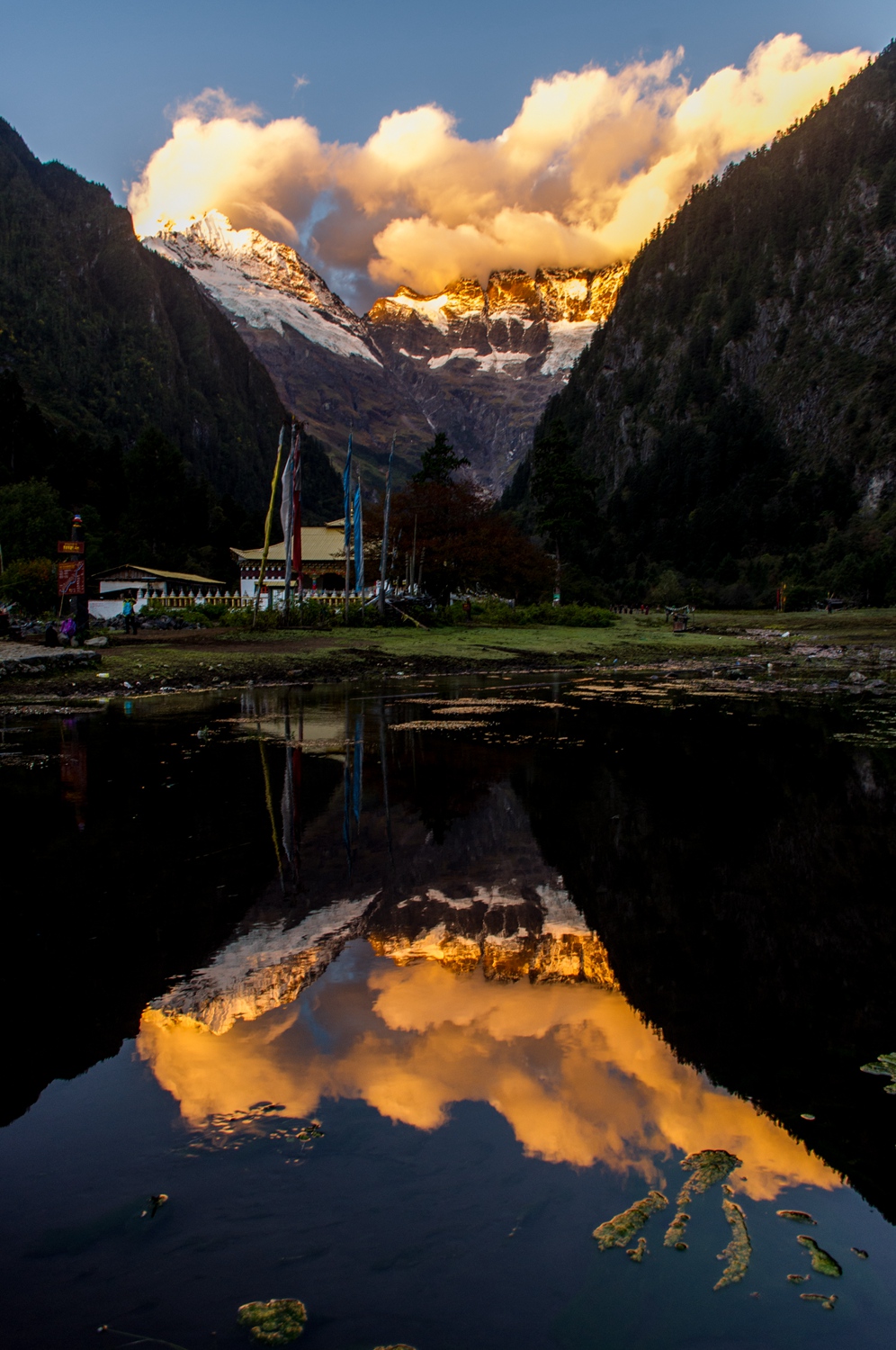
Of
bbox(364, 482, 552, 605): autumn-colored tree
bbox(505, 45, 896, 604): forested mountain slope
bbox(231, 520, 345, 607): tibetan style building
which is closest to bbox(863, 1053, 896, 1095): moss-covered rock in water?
bbox(364, 482, 552, 605): autumn-colored tree

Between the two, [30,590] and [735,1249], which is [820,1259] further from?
[30,590]

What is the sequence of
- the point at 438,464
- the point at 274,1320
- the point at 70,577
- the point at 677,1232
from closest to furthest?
the point at 274,1320
the point at 677,1232
the point at 70,577
the point at 438,464

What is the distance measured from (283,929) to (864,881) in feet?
14.1

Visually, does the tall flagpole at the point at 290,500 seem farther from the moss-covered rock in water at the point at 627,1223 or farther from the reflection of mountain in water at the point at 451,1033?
the moss-covered rock in water at the point at 627,1223

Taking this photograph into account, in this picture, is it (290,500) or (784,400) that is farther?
(784,400)

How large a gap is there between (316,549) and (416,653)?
160 feet

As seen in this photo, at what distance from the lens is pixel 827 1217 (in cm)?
301

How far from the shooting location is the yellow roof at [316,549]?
7519cm

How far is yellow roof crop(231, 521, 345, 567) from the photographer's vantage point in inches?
2960

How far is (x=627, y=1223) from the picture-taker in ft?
9.70

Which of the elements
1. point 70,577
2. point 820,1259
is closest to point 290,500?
point 70,577

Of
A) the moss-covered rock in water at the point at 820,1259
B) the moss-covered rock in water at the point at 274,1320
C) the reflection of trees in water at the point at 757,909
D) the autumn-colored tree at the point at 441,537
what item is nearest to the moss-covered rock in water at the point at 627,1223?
the moss-covered rock in water at the point at 820,1259

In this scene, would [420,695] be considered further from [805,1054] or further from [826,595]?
[826,595]

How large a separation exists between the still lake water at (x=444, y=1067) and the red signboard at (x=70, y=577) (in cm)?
2219
